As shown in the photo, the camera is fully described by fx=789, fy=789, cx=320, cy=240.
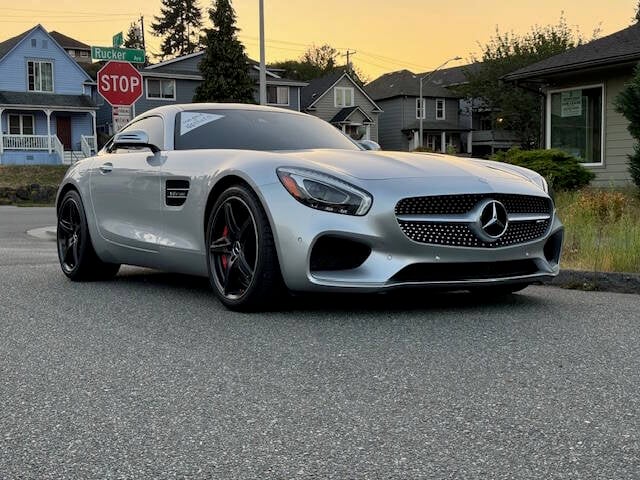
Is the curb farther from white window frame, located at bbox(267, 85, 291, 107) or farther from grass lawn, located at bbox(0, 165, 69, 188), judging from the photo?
white window frame, located at bbox(267, 85, 291, 107)

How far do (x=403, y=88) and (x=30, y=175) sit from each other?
34.5 meters

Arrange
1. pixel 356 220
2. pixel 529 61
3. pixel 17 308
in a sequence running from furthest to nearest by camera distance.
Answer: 1. pixel 529 61
2. pixel 17 308
3. pixel 356 220

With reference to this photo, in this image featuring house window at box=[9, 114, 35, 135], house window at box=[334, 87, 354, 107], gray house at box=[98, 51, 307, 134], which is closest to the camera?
house window at box=[9, 114, 35, 135]

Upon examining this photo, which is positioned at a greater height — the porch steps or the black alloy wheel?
the porch steps

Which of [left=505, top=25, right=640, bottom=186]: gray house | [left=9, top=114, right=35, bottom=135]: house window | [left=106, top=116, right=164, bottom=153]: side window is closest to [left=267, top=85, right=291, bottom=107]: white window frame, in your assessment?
[left=9, top=114, right=35, bottom=135]: house window

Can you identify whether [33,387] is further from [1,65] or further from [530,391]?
[1,65]

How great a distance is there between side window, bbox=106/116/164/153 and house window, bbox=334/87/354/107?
5064 cm

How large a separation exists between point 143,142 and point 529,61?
50.2 metres

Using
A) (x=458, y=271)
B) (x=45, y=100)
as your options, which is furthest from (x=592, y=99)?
(x=45, y=100)

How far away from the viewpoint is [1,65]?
136ft

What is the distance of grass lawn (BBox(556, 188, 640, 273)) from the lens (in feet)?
21.5

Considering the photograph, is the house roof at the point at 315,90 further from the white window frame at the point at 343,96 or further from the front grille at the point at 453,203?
the front grille at the point at 453,203

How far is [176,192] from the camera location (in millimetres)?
5613

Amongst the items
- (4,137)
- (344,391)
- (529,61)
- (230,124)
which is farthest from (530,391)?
(529,61)
